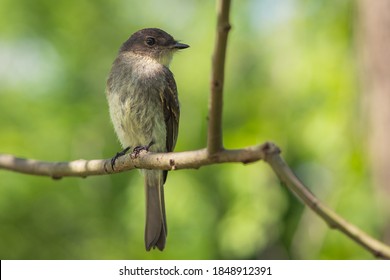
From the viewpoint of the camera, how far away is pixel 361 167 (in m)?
6.44

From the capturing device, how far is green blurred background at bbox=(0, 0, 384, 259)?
6.52 meters

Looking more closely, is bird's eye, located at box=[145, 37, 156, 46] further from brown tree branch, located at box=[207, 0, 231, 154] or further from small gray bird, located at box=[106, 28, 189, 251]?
brown tree branch, located at box=[207, 0, 231, 154]

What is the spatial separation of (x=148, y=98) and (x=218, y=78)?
8.63 ft

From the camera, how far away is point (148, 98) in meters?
5.05

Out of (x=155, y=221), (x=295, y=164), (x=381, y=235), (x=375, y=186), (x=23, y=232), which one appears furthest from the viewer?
(x=23, y=232)

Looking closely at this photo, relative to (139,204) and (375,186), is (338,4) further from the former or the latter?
(139,204)

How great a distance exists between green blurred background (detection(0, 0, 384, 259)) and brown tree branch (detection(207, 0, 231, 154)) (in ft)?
Answer: 12.5

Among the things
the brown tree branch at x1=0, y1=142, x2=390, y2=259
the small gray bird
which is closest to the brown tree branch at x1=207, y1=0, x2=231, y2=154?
the brown tree branch at x1=0, y1=142, x2=390, y2=259

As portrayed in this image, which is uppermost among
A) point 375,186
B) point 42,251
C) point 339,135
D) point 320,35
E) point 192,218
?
point 320,35

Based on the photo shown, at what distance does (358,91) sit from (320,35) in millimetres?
620

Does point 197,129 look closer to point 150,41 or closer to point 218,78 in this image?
point 150,41

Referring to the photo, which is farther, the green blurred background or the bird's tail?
the green blurred background

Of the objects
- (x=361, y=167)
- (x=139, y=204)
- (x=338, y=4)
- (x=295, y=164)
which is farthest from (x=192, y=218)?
(x=338, y=4)

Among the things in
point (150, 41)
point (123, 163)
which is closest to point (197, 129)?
point (150, 41)
